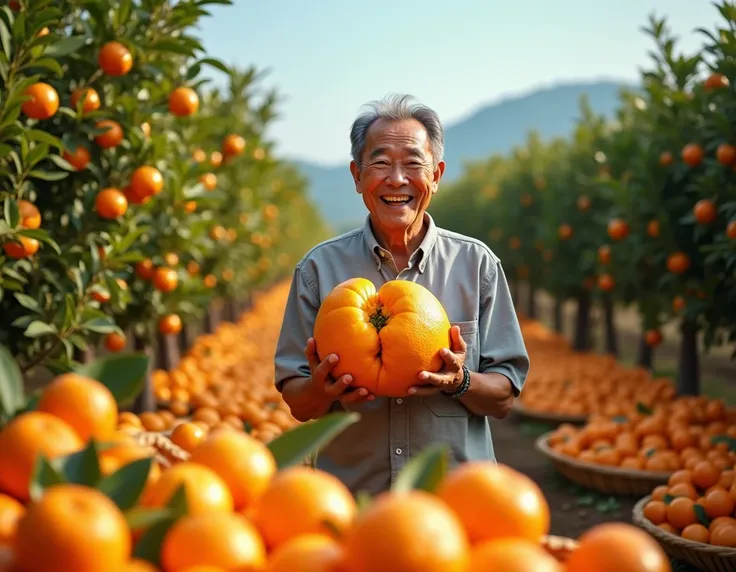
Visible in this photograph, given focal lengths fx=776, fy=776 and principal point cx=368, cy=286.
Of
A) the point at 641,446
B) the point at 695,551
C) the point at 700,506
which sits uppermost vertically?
the point at 700,506

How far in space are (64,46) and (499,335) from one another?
2.48 m

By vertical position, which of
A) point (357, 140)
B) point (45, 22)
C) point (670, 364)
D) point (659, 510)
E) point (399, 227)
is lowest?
point (670, 364)

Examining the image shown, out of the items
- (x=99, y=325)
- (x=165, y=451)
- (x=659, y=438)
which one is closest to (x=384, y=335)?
(x=165, y=451)

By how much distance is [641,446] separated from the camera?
5.76 metres

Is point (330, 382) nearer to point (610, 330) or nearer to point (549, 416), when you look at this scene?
point (549, 416)

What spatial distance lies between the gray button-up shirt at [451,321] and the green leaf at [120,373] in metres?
1.12

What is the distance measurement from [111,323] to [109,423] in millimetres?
2758

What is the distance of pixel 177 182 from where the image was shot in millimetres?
5480

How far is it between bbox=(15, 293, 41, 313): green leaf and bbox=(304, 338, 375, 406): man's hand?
6.68 feet

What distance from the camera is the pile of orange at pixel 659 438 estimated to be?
534 cm

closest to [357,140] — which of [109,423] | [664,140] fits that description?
[109,423]

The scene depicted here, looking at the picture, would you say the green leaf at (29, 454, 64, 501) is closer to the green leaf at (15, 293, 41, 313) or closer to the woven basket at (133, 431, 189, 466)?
the woven basket at (133, 431, 189, 466)

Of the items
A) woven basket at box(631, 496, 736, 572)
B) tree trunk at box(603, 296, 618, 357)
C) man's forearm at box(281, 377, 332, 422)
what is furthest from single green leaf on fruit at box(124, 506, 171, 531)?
tree trunk at box(603, 296, 618, 357)

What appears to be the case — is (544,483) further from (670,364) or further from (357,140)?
(670,364)
